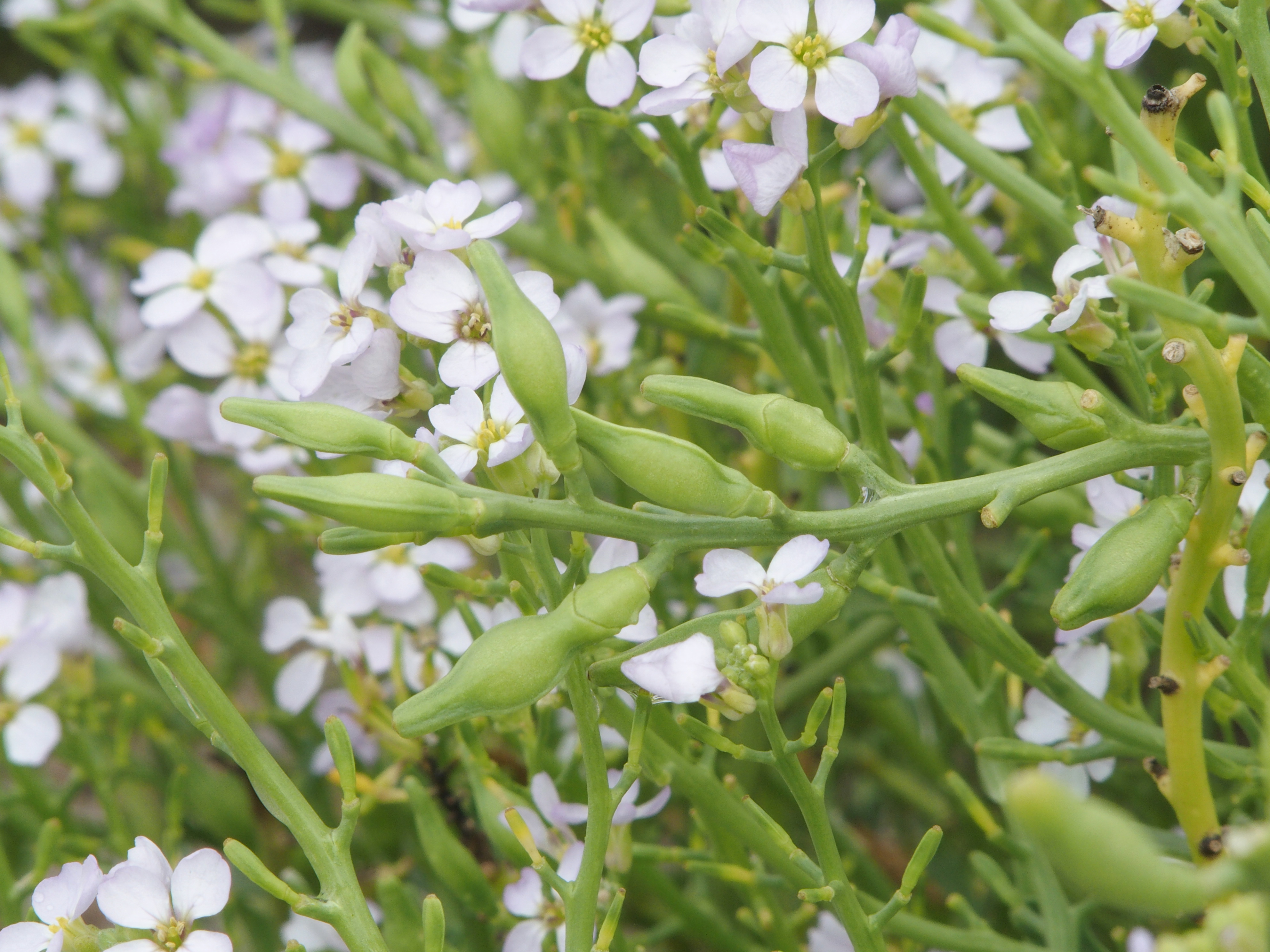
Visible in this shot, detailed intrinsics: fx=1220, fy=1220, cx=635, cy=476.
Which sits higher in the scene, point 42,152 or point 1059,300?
point 1059,300

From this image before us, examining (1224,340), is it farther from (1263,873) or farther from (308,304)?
(308,304)

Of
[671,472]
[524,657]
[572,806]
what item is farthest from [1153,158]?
[572,806]

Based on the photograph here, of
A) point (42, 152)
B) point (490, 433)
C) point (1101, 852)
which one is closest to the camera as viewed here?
point (1101, 852)

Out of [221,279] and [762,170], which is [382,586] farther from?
[762,170]

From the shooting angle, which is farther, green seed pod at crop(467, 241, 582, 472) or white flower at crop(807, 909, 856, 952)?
white flower at crop(807, 909, 856, 952)

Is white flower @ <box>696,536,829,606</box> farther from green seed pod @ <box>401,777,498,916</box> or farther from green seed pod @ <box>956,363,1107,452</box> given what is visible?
green seed pod @ <box>401,777,498,916</box>

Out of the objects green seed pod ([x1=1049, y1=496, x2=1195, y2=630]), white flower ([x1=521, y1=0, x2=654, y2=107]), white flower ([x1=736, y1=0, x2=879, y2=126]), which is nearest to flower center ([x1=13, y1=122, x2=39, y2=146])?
white flower ([x1=521, y1=0, x2=654, y2=107])

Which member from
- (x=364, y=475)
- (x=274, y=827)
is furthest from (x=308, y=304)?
(x=274, y=827)

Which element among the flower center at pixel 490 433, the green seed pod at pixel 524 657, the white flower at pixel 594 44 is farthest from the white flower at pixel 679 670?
the white flower at pixel 594 44
